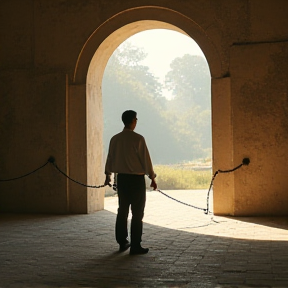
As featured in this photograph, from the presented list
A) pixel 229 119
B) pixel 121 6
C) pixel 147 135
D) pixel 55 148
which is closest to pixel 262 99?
pixel 229 119

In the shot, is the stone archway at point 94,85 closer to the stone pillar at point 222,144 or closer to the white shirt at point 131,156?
the stone pillar at point 222,144

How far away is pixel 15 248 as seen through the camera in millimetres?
7027

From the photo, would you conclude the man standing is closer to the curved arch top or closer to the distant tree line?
the curved arch top

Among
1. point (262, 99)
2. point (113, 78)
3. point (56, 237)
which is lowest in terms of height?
point (56, 237)

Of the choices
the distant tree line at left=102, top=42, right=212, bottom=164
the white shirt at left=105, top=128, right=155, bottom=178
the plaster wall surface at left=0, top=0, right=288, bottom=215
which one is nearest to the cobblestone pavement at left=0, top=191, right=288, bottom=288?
the plaster wall surface at left=0, top=0, right=288, bottom=215

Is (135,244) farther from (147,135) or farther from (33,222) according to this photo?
(147,135)

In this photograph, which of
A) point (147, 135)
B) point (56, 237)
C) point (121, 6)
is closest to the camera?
point (56, 237)

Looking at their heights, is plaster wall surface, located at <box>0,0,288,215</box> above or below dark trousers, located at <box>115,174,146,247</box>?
above

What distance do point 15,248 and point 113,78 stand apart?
155ft

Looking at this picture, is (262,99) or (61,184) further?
(61,184)

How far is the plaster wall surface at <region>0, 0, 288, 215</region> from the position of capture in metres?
10.0

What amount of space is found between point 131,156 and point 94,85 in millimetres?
5153

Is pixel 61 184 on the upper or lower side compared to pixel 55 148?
lower

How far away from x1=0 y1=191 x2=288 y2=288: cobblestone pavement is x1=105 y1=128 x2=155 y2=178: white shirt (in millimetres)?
1018
